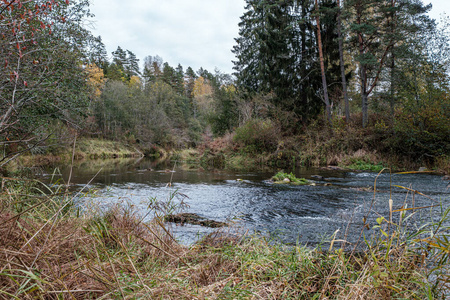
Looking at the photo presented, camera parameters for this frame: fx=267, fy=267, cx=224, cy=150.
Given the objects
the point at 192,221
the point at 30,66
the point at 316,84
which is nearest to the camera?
the point at 30,66

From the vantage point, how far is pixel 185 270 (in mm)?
1916

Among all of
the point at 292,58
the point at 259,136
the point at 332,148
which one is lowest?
the point at 332,148

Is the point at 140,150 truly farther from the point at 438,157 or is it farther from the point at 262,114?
the point at 438,157

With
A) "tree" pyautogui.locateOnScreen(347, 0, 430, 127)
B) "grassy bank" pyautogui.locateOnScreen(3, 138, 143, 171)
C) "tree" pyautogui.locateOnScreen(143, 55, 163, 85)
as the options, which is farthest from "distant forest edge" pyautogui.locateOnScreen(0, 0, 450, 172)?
"tree" pyautogui.locateOnScreen(143, 55, 163, 85)

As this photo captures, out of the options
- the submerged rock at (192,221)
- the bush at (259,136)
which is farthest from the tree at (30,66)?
the bush at (259,136)

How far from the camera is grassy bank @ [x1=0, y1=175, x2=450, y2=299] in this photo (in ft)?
4.83

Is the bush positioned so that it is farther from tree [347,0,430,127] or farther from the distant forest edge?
tree [347,0,430,127]

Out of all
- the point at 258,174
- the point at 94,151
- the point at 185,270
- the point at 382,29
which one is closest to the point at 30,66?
the point at 185,270

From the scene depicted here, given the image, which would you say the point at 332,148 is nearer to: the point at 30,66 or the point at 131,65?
the point at 30,66

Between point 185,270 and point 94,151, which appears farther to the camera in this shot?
point 94,151

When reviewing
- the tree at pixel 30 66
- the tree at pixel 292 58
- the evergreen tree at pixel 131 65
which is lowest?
the tree at pixel 30 66

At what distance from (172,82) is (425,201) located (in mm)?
61826

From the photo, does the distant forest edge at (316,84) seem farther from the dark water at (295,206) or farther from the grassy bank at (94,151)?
the dark water at (295,206)

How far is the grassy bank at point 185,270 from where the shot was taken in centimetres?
147
